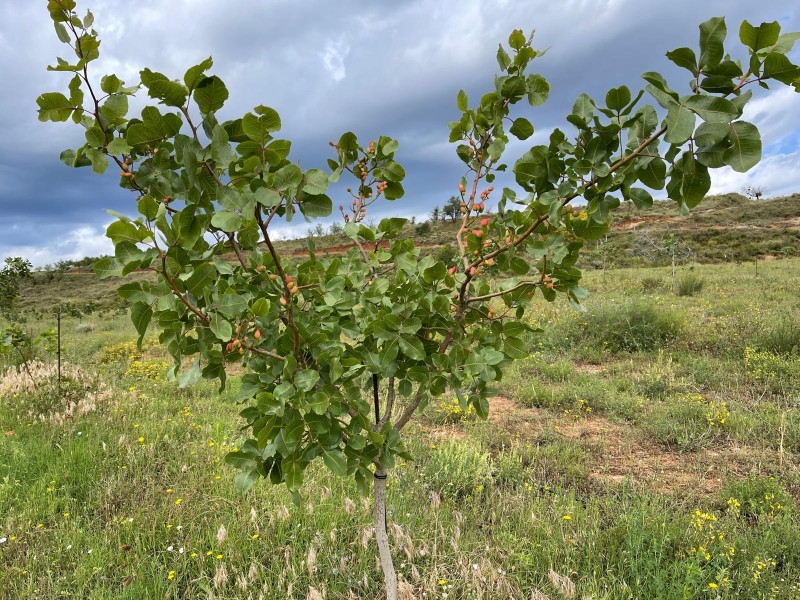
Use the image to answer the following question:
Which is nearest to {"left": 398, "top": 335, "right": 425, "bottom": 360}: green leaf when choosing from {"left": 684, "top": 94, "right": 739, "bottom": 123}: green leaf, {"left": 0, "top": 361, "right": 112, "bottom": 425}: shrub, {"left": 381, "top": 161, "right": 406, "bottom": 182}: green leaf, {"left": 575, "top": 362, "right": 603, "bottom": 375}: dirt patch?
{"left": 381, "top": 161, "right": 406, "bottom": 182}: green leaf

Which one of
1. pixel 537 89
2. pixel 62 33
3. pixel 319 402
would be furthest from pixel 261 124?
pixel 537 89

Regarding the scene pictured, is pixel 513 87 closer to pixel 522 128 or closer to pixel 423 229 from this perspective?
pixel 522 128

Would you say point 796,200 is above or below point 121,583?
above

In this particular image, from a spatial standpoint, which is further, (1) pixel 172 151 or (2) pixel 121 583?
(2) pixel 121 583

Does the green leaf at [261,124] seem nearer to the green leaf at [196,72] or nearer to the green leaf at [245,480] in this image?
the green leaf at [196,72]

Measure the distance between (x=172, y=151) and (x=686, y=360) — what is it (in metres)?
Result: 7.69

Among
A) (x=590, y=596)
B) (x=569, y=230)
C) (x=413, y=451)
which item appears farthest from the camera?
(x=413, y=451)

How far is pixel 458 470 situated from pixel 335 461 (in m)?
2.55

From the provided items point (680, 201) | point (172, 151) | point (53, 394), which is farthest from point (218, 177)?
point (53, 394)

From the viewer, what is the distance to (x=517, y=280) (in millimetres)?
1566

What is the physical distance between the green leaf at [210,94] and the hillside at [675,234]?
23.7 m

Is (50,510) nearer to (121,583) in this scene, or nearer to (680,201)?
(121,583)

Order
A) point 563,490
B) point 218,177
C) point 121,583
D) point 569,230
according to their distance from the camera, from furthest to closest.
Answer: point 563,490, point 121,583, point 569,230, point 218,177

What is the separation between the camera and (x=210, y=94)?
1153 mm
